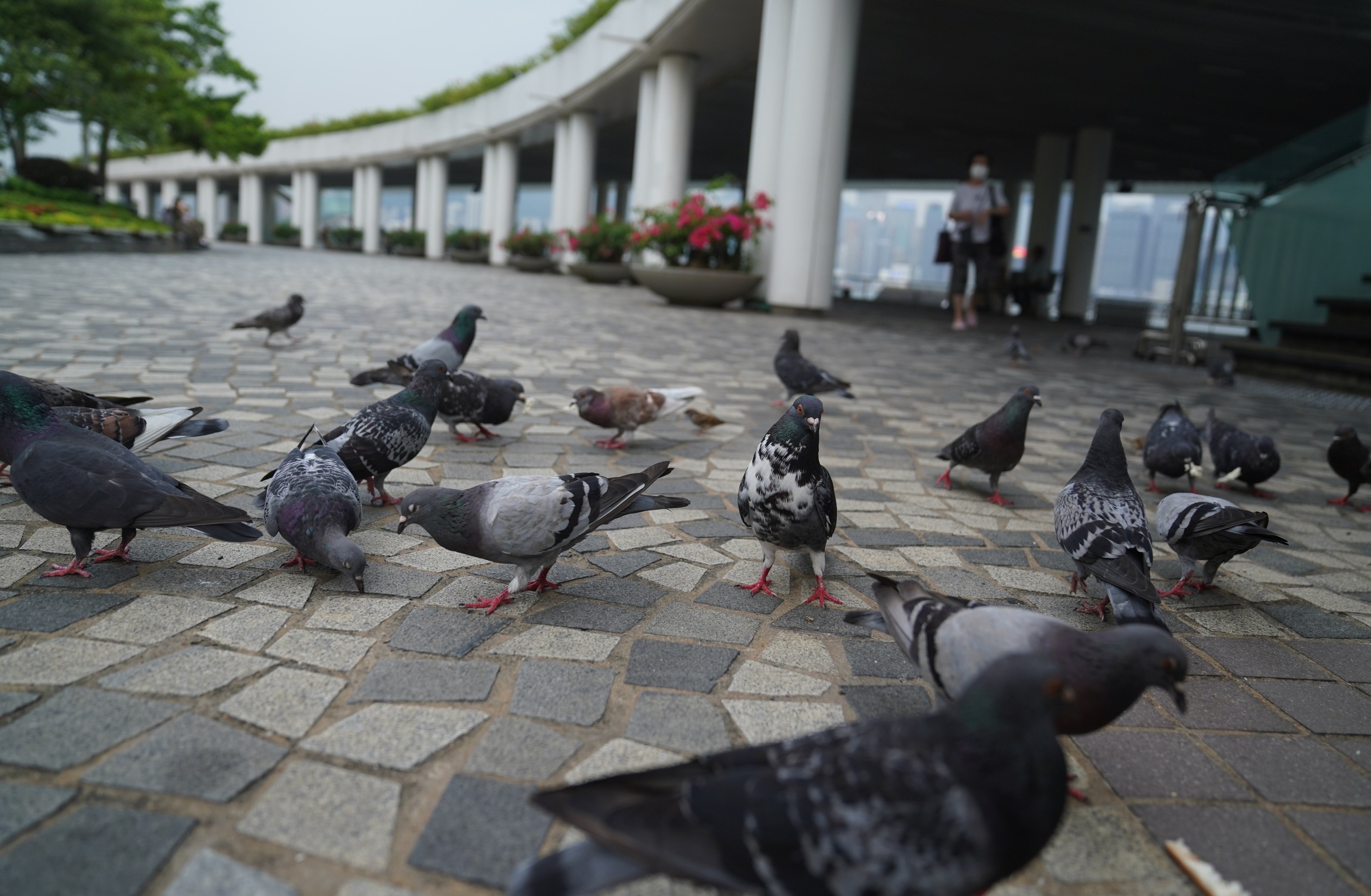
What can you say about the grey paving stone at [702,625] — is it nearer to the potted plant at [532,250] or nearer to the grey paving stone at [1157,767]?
the grey paving stone at [1157,767]

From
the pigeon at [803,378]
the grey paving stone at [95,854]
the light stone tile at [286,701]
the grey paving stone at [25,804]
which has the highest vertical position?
the pigeon at [803,378]

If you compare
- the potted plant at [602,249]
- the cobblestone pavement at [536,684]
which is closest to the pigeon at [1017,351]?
the cobblestone pavement at [536,684]

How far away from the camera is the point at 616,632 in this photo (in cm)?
284

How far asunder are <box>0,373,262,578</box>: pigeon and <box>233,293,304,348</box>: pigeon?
19.0 ft

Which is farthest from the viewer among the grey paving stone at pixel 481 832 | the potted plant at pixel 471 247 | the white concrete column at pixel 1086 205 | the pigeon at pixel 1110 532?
the potted plant at pixel 471 247

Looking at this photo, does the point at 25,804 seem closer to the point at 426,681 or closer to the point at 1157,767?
the point at 426,681

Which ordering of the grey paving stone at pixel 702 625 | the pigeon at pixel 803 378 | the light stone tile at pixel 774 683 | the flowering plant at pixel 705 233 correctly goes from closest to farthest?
the light stone tile at pixel 774 683, the grey paving stone at pixel 702 625, the pigeon at pixel 803 378, the flowering plant at pixel 705 233

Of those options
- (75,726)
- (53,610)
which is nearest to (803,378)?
(53,610)

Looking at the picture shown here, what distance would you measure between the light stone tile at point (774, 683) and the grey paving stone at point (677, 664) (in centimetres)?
6

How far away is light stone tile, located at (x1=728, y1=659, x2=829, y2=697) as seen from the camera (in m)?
2.49

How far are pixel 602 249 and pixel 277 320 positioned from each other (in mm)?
14858

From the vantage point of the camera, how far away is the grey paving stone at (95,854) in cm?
158

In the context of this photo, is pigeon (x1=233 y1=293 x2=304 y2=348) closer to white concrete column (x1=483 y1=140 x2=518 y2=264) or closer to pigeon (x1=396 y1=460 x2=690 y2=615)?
pigeon (x1=396 y1=460 x2=690 y2=615)

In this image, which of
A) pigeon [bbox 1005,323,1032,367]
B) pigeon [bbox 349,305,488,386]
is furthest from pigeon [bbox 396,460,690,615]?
pigeon [bbox 1005,323,1032,367]
